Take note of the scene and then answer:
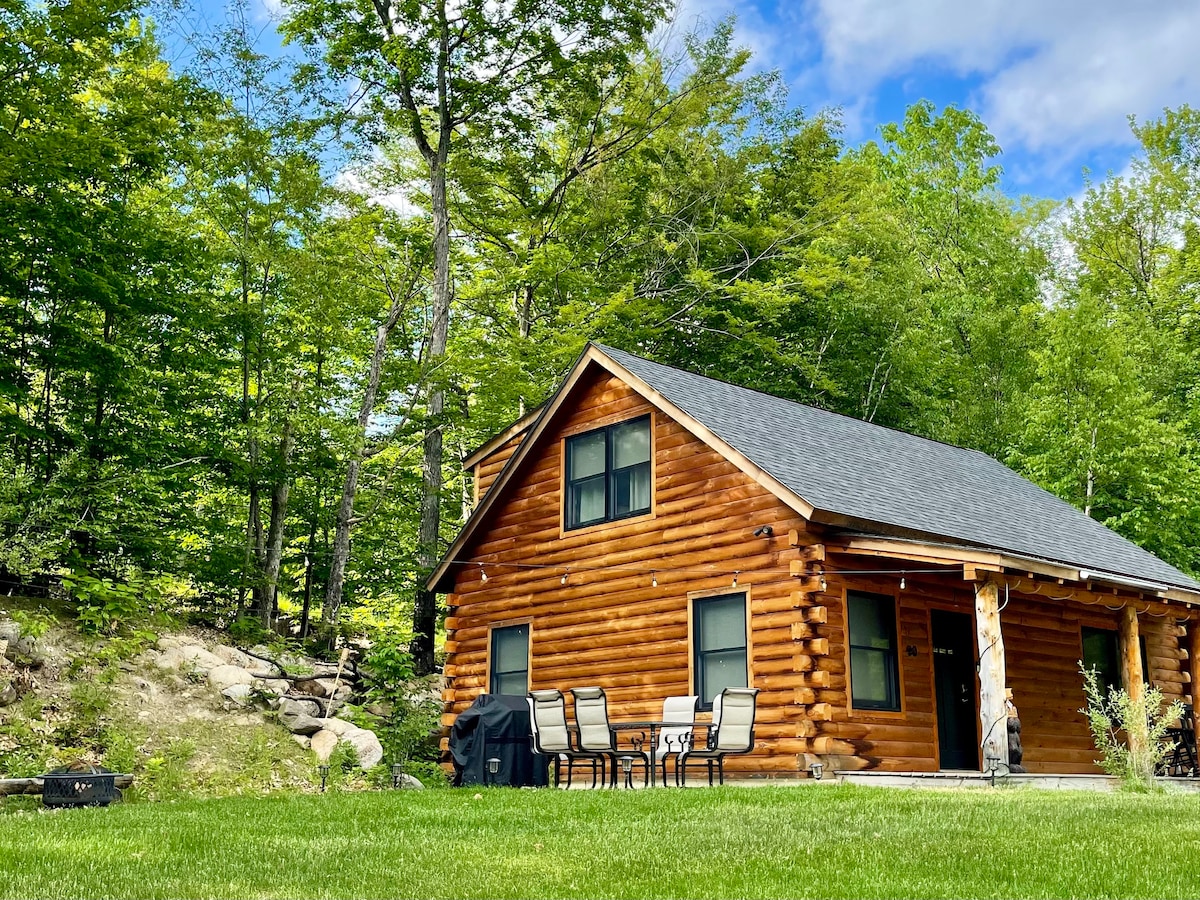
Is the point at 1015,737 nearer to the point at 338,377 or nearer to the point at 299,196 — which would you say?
the point at 299,196

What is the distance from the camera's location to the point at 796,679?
13430mm

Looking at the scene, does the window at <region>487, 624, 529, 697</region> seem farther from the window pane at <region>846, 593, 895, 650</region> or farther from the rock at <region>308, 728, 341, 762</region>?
the window pane at <region>846, 593, 895, 650</region>

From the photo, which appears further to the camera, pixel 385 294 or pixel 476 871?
pixel 385 294

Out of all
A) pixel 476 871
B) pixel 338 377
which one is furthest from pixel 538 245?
pixel 476 871

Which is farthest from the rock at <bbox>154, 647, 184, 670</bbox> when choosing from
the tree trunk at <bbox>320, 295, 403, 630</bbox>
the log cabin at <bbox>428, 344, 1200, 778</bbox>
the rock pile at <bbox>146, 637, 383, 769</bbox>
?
the tree trunk at <bbox>320, 295, 403, 630</bbox>

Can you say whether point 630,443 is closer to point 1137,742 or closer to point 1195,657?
point 1137,742

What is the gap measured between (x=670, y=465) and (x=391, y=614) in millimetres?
17803

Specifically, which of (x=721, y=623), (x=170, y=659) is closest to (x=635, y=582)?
(x=721, y=623)

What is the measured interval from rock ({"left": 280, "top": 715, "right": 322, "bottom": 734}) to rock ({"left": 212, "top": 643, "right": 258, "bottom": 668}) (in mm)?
2064

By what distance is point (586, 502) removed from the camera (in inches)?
678

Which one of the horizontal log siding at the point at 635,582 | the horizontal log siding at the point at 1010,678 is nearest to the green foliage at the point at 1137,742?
the horizontal log siding at the point at 1010,678

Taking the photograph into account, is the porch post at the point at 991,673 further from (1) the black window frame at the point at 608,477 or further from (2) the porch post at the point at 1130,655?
(1) the black window frame at the point at 608,477

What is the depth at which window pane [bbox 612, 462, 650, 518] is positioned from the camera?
1633 centimetres

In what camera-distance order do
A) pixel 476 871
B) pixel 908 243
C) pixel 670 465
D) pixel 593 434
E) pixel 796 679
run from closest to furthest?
pixel 476 871
pixel 796 679
pixel 670 465
pixel 593 434
pixel 908 243
